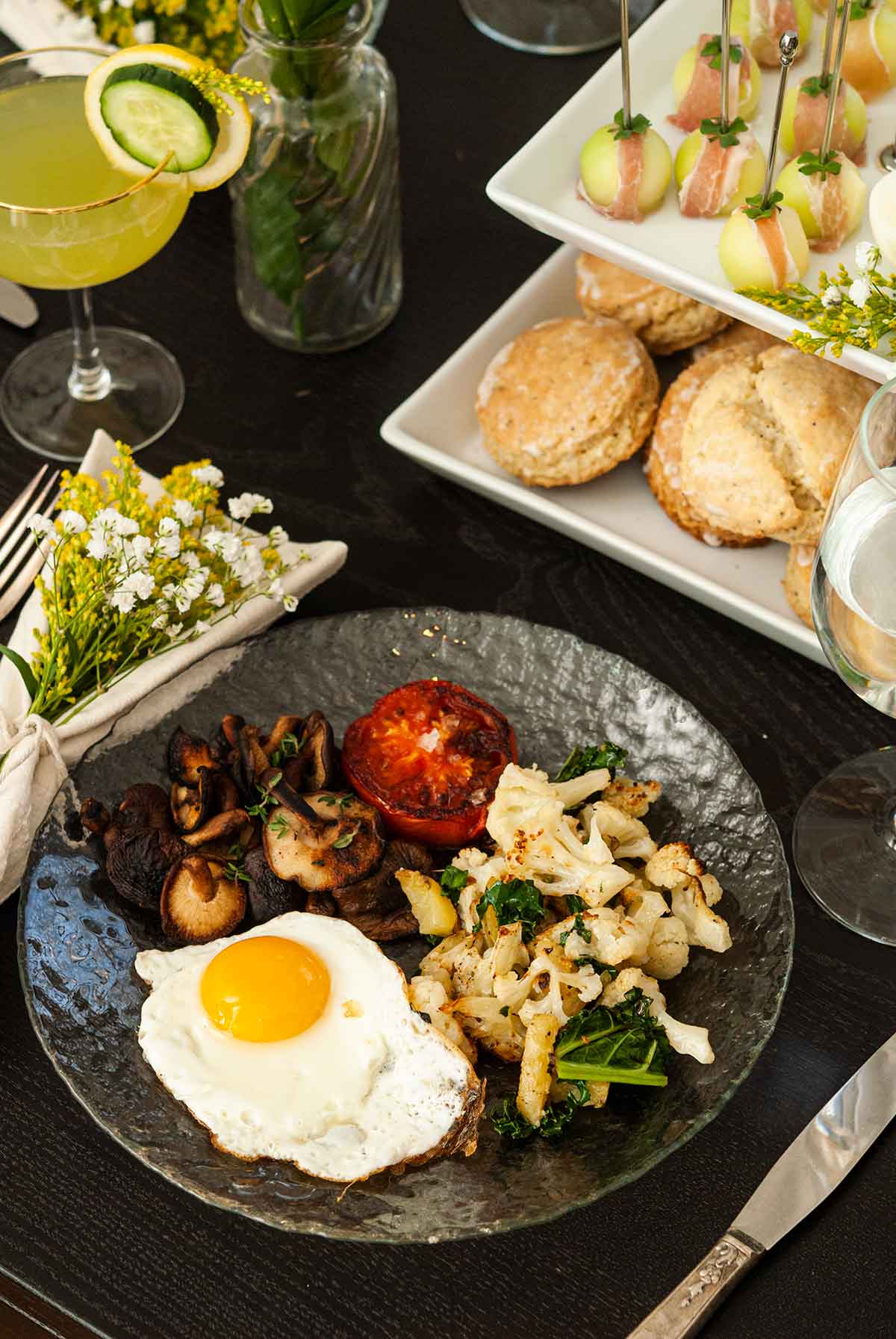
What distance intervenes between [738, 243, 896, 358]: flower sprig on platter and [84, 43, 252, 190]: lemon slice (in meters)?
0.61

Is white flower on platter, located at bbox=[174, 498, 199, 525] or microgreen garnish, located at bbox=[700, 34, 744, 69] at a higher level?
microgreen garnish, located at bbox=[700, 34, 744, 69]

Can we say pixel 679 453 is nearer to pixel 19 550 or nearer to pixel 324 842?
pixel 324 842

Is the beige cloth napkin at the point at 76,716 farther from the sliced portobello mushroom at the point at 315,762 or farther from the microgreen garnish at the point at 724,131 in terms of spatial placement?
the microgreen garnish at the point at 724,131

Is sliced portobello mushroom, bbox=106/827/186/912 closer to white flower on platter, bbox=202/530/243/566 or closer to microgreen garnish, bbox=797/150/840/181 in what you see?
white flower on platter, bbox=202/530/243/566

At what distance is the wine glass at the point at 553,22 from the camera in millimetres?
2363

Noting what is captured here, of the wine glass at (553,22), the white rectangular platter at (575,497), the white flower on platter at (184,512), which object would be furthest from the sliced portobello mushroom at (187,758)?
the wine glass at (553,22)

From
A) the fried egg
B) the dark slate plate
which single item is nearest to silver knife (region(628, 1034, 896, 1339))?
the dark slate plate

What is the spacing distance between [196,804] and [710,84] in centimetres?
99

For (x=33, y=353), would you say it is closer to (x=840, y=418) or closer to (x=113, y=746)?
(x=113, y=746)

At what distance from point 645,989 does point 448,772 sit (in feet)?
0.95

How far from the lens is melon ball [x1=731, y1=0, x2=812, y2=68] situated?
5.79 feet

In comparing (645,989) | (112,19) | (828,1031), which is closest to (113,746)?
(645,989)

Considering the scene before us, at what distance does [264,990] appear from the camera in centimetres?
132

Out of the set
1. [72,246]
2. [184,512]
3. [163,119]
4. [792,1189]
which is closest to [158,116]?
[163,119]
